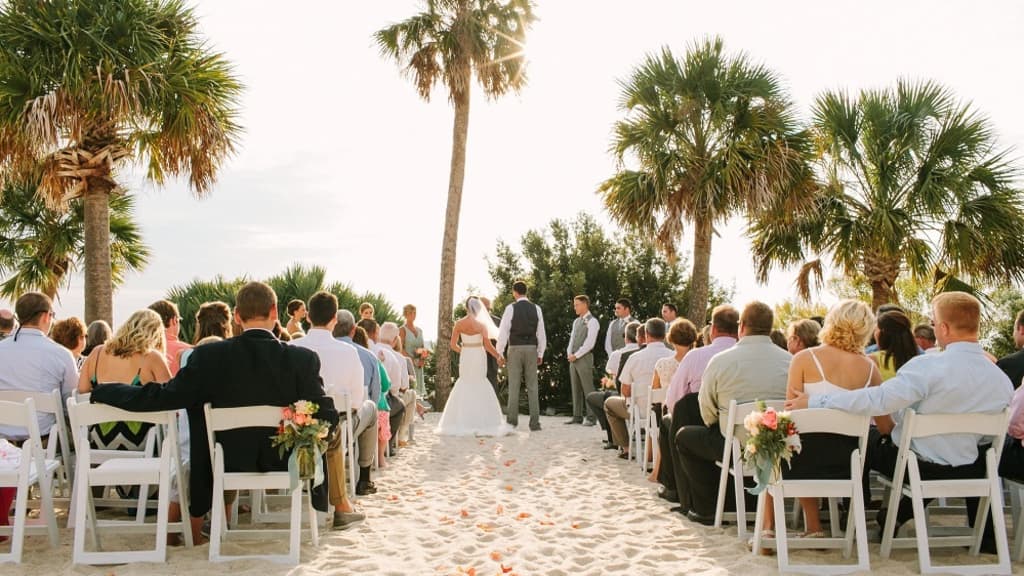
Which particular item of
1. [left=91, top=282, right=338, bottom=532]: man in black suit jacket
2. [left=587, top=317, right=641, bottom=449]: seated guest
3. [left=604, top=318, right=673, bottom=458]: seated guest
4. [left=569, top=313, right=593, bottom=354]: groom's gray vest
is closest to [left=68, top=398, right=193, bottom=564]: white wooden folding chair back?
[left=91, top=282, right=338, bottom=532]: man in black suit jacket

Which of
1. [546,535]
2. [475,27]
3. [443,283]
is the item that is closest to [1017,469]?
[546,535]

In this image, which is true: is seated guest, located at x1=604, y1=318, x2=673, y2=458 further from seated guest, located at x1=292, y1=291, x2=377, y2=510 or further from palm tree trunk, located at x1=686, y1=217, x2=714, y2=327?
palm tree trunk, located at x1=686, y1=217, x2=714, y2=327

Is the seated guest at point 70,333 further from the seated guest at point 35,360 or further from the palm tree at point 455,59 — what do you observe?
the palm tree at point 455,59

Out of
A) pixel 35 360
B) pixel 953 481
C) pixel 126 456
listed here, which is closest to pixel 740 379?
pixel 953 481

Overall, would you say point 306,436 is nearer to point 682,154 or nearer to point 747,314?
point 747,314

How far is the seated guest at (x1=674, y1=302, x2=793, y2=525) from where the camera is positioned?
5711mm

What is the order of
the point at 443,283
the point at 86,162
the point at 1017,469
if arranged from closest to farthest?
the point at 1017,469
the point at 86,162
the point at 443,283

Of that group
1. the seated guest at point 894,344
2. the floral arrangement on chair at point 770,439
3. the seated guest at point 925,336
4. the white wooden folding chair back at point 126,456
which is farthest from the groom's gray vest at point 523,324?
the floral arrangement on chair at point 770,439

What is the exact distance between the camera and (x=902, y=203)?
15.4 m

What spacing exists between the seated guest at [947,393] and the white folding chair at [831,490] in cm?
11

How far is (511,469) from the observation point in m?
9.03

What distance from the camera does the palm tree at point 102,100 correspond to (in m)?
12.4

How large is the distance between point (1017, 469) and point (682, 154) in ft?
36.5

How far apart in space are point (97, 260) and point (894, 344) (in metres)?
11.9
